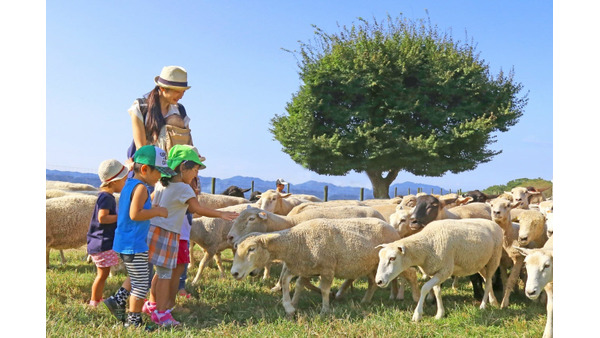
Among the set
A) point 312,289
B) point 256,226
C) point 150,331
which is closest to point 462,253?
point 312,289

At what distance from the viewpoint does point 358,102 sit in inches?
1058

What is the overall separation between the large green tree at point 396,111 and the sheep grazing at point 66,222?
18.7m

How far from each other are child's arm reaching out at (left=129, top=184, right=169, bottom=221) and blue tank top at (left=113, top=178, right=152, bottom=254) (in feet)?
0.28

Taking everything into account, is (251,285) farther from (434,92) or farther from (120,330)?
(434,92)

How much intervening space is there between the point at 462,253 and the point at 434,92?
22127 mm

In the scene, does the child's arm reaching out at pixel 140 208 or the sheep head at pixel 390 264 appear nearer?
the child's arm reaching out at pixel 140 208

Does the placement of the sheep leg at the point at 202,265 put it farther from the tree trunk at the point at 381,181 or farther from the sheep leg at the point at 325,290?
the tree trunk at the point at 381,181

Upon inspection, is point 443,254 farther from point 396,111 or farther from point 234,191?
point 396,111

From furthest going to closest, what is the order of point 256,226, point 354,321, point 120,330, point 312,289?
point 256,226, point 312,289, point 354,321, point 120,330

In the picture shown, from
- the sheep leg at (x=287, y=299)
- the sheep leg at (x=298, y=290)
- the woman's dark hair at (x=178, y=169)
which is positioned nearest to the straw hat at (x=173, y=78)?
the woman's dark hair at (x=178, y=169)

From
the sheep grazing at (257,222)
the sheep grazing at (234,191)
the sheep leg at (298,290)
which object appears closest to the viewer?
the sheep leg at (298,290)

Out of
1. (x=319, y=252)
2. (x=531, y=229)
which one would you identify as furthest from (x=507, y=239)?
(x=319, y=252)

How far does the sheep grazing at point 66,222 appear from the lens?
7.50 m

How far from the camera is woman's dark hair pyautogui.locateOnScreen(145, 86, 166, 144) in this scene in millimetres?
5500
